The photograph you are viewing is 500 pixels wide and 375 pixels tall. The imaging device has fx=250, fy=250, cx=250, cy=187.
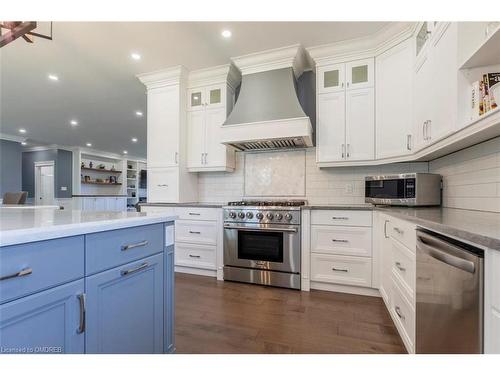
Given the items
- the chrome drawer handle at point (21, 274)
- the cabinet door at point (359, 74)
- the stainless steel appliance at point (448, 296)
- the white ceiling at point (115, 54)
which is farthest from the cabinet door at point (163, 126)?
the stainless steel appliance at point (448, 296)

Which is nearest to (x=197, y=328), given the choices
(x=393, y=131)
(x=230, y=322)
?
(x=230, y=322)

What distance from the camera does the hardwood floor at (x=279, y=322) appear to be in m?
1.66

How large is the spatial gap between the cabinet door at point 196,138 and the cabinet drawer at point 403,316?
8.80ft

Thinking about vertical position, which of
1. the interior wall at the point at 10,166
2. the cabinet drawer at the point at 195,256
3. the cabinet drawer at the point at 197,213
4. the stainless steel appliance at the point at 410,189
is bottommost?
the cabinet drawer at the point at 195,256

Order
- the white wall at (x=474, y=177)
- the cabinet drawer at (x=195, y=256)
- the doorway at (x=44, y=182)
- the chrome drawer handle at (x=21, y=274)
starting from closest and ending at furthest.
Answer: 1. the chrome drawer handle at (x=21, y=274)
2. the white wall at (x=474, y=177)
3. the cabinet drawer at (x=195, y=256)
4. the doorway at (x=44, y=182)

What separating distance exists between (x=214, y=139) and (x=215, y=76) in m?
0.85

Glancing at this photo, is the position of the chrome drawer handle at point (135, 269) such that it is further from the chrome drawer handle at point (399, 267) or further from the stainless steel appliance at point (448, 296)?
the chrome drawer handle at point (399, 267)

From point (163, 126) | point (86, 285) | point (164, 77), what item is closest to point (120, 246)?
point (86, 285)

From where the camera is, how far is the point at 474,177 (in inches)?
72.6

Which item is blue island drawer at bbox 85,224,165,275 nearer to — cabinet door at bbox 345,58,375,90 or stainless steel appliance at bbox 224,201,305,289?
stainless steel appliance at bbox 224,201,305,289

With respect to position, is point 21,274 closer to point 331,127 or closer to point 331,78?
point 331,127

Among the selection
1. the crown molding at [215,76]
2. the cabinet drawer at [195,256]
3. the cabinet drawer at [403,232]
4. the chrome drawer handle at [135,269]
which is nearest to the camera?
the chrome drawer handle at [135,269]
